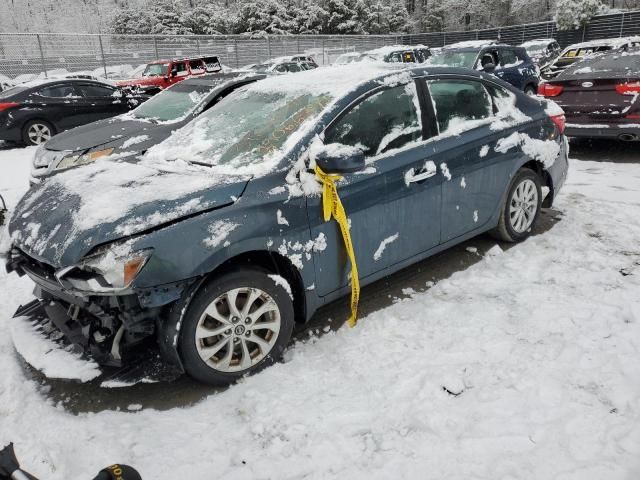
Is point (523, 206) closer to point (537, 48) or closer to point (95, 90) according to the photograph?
point (95, 90)

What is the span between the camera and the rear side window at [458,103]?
3766 millimetres

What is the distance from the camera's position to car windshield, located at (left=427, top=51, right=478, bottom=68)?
12250mm

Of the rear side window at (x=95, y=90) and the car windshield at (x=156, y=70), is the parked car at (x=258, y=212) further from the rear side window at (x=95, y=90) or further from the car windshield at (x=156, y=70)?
the car windshield at (x=156, y=70)

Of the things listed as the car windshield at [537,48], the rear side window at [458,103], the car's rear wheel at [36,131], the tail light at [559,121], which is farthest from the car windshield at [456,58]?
the car windshield at [537,48]

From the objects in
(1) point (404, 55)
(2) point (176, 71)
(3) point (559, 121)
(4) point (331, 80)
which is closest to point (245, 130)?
(4) point (331, 80)

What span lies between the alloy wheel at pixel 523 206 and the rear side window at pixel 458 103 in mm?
748

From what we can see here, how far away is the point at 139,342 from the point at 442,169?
2.36 m

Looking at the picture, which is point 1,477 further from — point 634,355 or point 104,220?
point 634,355

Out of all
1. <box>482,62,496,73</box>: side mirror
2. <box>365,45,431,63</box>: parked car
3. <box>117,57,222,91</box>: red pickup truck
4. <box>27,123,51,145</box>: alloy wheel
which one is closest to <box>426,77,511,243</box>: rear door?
<box>482,62,496,73</box>: side mirror

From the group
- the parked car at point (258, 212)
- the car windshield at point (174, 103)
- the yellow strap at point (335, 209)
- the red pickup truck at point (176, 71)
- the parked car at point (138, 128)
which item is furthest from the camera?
the red pickup truck at point (176, 71)

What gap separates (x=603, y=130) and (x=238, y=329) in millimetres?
6515

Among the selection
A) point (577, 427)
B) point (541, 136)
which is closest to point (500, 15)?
point (541, 136)

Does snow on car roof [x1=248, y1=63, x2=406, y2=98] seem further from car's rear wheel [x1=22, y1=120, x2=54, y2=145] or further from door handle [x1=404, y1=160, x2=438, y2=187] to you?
car's rear wheel [x1=22, y1=120, x2=54, y2=145]

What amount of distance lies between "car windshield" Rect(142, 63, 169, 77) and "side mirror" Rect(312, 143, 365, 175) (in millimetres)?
16072
